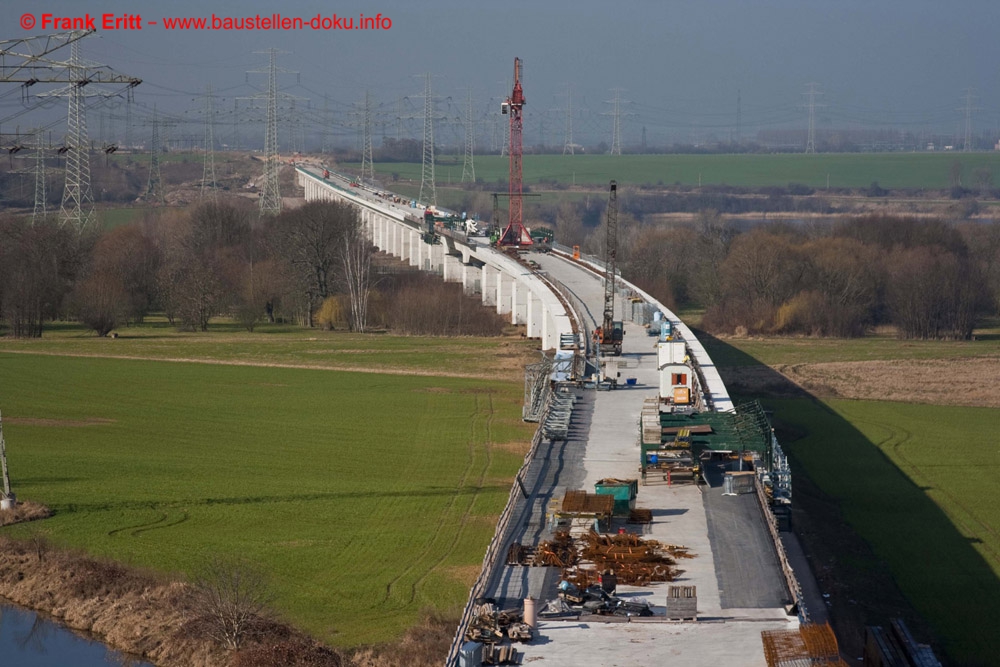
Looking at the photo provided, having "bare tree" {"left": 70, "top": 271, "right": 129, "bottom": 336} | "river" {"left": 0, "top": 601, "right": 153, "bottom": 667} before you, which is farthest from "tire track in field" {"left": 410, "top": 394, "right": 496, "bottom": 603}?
"bare tree" {"left": 70, "top": 271, "right": 129, "bottom": 336}

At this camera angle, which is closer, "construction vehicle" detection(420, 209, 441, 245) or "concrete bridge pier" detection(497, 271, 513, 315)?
"concrete bridge pier" detection(497, 271, 513, 315)

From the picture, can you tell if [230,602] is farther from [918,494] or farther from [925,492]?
[925,492]

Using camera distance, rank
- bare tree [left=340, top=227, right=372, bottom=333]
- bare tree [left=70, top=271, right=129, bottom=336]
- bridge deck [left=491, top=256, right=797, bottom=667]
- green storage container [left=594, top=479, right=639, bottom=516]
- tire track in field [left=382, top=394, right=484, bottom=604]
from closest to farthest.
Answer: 1. bridge deck [left=491, top=256, right=797, bottom=667]
2. green storage container [left=594, top=479, right=639, bottom=516]
3. tire track in field [left=382, top=394, right=484, bottom=604]
4. bare tree [left=70, top=271, right=129, bottom=336]
5. bare tree [left=340, top=227, right=372, bottom=333]

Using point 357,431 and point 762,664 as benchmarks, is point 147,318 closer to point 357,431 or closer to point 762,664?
point 357,431

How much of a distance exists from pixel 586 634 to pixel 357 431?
2524 cm

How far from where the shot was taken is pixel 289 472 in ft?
126

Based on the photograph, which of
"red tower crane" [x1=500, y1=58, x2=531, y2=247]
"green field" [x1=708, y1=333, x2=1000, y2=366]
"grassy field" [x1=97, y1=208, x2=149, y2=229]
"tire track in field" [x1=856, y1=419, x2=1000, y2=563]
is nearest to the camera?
"tire track in field" [x1=856, y1=419, x2=1000, y2=563]

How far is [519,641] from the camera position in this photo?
805 inches

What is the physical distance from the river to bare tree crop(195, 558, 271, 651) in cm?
163

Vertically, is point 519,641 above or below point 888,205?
below

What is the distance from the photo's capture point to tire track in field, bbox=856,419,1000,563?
3311 cm

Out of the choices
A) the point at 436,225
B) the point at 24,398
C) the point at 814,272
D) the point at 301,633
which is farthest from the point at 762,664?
the point at 436,225

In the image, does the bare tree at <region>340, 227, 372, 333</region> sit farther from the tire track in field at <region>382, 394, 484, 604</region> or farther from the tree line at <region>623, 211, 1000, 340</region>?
the tire track in field at <region>382, 394, 484, 604</region>

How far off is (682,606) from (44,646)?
1364 centimetres
